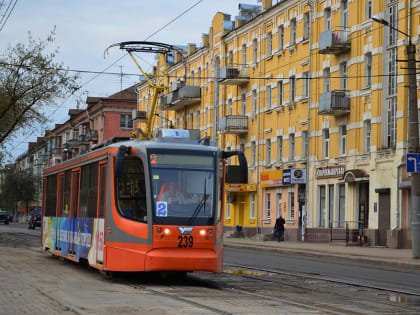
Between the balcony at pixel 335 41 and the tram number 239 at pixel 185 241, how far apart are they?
28.3 meters

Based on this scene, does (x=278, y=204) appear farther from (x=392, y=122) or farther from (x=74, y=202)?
(x=74, y=202)

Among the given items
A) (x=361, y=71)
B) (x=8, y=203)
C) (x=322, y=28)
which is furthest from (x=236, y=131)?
(x=8, y=203)

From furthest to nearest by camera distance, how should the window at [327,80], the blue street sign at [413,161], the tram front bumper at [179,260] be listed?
the window at [327,80]
the blue street sign at [413,161]
the tram front bumper at [179,260]

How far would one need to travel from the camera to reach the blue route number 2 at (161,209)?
52.8 ft

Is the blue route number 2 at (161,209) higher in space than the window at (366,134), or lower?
lower

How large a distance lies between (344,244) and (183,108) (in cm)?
3166

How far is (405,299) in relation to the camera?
14500mm

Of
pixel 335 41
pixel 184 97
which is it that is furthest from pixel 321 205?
pixel 184 97

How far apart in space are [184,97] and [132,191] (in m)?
48.9

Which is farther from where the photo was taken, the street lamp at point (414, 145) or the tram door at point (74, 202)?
the street lamp at point (414, 145)

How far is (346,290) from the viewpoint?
628 inches

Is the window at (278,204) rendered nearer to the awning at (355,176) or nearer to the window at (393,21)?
the awning at (355,176)

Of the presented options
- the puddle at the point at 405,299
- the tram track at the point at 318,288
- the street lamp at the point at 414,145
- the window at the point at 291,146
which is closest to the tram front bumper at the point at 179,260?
the tram track at the point at 318,288

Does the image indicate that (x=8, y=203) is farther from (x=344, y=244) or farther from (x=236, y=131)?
(x=344, y=244)
